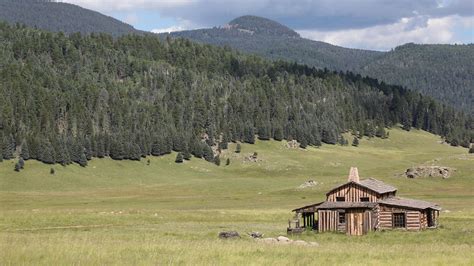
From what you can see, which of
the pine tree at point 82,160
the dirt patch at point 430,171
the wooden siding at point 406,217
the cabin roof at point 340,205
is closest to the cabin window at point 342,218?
the cabin roof at point 340,205

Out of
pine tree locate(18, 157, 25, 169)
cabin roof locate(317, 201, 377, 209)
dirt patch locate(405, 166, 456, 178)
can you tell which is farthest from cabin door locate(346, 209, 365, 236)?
pine tree locate(18, 157, 25, 169)

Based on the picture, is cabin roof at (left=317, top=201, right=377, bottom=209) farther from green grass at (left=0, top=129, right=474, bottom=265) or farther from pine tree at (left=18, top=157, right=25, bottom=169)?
pine tree at (left=18, top=157, right=25, bottom=169)

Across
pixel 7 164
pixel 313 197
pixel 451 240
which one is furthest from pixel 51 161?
pixel 451 240

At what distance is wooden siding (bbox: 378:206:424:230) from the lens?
66.5 meters

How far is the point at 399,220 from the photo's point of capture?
6812 cm

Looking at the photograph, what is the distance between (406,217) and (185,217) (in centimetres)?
2373

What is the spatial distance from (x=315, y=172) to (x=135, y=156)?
48208 mm

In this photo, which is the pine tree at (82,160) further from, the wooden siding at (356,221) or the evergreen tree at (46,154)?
the wooden siding at (356,221)

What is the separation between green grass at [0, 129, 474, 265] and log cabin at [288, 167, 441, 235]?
7.22ft

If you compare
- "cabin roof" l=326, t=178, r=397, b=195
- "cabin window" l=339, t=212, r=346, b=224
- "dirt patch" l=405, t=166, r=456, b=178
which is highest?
"cabin roof" l=326, t=178, r=397, b=195

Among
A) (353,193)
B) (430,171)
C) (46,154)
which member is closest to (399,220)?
(353,193)

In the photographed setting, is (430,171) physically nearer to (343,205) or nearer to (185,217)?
(185,217)

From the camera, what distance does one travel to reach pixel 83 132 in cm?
19825

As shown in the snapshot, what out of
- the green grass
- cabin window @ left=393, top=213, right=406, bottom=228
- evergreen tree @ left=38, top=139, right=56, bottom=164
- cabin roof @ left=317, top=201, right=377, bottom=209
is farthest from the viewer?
evergreen tree @ left=38, top=139, right=56, bottom=164
